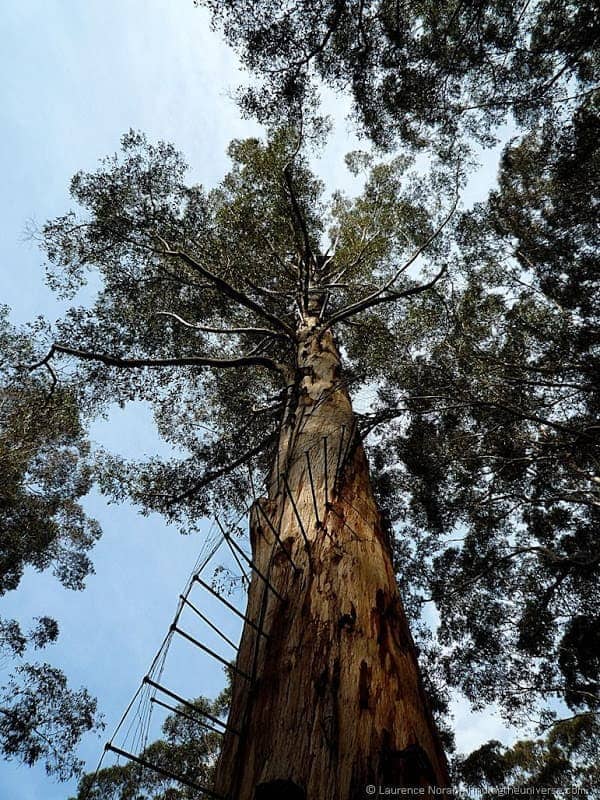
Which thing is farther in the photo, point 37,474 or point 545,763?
point 37,474

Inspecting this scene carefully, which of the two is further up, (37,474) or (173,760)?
(37,474)

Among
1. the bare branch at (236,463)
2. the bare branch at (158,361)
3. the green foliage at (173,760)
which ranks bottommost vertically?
the green foliage at (173,760)

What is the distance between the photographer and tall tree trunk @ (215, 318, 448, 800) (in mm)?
1168

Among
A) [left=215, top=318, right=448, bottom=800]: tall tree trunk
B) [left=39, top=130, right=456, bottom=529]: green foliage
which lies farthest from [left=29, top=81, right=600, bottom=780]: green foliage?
[left=215, top=318, right=448, bottom=800]: tall tree trunk

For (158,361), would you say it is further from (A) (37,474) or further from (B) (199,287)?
(A) (37,474)

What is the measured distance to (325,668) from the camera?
1.43 metres

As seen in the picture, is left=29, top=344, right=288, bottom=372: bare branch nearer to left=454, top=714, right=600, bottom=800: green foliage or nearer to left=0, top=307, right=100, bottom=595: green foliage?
left=0, top=307, right=100, bottom=595: green foliage

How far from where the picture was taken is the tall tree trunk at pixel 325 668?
1.17 meters

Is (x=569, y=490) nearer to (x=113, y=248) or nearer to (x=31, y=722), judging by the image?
(x=113, y=248)

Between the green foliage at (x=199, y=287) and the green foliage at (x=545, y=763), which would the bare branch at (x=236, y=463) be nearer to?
the green foliage at (x=199, y=287)

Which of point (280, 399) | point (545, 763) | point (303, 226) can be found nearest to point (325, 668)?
point (280, 399)

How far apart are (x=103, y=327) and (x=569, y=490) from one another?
800 centimetres

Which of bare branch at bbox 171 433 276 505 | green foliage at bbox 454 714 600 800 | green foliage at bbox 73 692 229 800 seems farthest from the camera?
green foliage at bbox 73 692 229 800

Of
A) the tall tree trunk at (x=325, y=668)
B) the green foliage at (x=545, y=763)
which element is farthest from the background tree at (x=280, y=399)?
the green foliage at (x=545, y=763)
